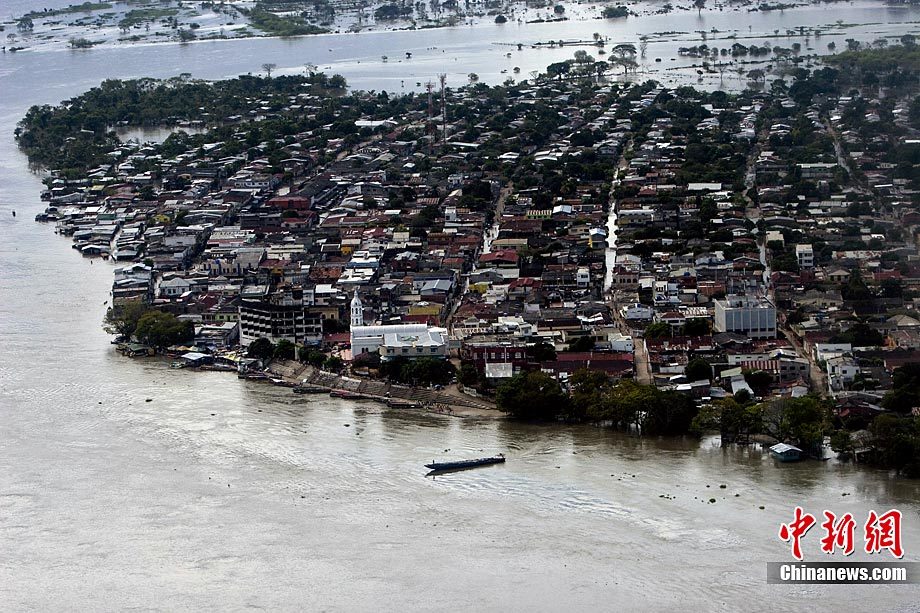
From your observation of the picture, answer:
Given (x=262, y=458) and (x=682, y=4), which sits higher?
(x=682, y=4)

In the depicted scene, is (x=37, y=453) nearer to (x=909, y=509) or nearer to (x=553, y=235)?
(x=909, y=509)

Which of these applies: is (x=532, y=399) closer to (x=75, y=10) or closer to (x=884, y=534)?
(x=884, y=534)

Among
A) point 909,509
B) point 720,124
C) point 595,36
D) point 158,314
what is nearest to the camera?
point 909,509

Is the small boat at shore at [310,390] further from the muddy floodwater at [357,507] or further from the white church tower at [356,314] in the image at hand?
the white church tower at [356,314]

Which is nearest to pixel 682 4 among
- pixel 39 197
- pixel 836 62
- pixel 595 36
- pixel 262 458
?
pixel 595 36

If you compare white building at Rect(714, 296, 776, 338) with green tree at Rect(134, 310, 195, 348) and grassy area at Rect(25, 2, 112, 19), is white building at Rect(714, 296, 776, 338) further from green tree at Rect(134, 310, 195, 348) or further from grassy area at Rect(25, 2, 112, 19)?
grassy area at Rect(25, 2, 112, 19)

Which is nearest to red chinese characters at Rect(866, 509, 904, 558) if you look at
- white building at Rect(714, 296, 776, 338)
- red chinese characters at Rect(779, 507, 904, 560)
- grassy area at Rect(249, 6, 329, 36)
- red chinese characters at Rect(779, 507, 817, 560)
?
red chinese characters at Rect(779, 507, 904, 560)

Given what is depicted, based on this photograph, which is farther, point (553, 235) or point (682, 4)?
point (682, 4)

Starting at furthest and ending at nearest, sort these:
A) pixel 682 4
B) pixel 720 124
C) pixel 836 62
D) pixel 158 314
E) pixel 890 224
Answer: pixel 682 4 < pixel 836 62 < pixel 720 124 < pixel 890 224 < pixel 158 314
